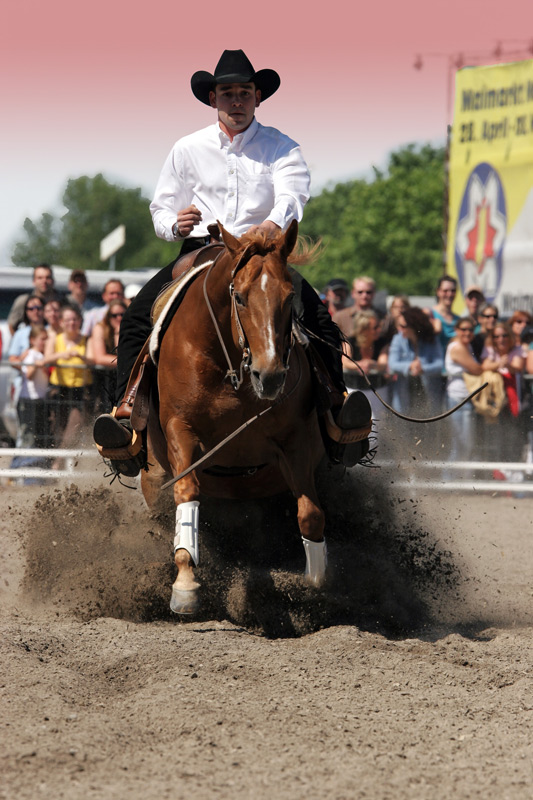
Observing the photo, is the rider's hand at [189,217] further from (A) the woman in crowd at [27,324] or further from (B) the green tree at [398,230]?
(B) the green tree at [398,230]

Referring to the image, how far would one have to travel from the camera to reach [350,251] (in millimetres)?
73312

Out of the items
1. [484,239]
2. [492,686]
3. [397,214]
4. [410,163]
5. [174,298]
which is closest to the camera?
[492,686]

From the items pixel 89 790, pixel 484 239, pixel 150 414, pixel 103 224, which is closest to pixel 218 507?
pixel 150 414

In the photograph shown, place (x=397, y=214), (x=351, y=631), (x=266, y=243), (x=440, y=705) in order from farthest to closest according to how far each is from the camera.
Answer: (x=397, y=214), (x=351, y=631), (x=266, y=243), (x=440, y=705)

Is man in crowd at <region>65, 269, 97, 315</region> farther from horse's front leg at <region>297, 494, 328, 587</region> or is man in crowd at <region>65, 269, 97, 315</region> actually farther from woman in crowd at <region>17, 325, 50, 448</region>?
horse's front leg at <region>297, 494, 328, 587</region>

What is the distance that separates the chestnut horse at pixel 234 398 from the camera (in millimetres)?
4809

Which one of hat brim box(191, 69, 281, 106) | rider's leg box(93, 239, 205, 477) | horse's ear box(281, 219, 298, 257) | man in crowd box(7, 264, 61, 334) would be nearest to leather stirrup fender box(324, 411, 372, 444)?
rider's leg box(93, 239, 205, 477)

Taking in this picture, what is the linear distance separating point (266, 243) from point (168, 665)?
192cm

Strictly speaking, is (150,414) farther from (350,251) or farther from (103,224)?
(103,224)

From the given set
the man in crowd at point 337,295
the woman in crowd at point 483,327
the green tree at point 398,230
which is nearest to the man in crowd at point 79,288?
the man in crowd at point 337,295

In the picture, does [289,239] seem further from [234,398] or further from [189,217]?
[189,217]

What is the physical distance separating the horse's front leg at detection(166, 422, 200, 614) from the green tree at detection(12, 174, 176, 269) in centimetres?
7619

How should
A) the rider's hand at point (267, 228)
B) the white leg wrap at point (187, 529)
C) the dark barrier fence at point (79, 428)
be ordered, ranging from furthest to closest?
the dark barrier fence at point (79, 428)
the white leg wrap at point (187, 529)
the rider's hand at point (267, 228)

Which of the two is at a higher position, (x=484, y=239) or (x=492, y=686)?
(x=484, y=239)
